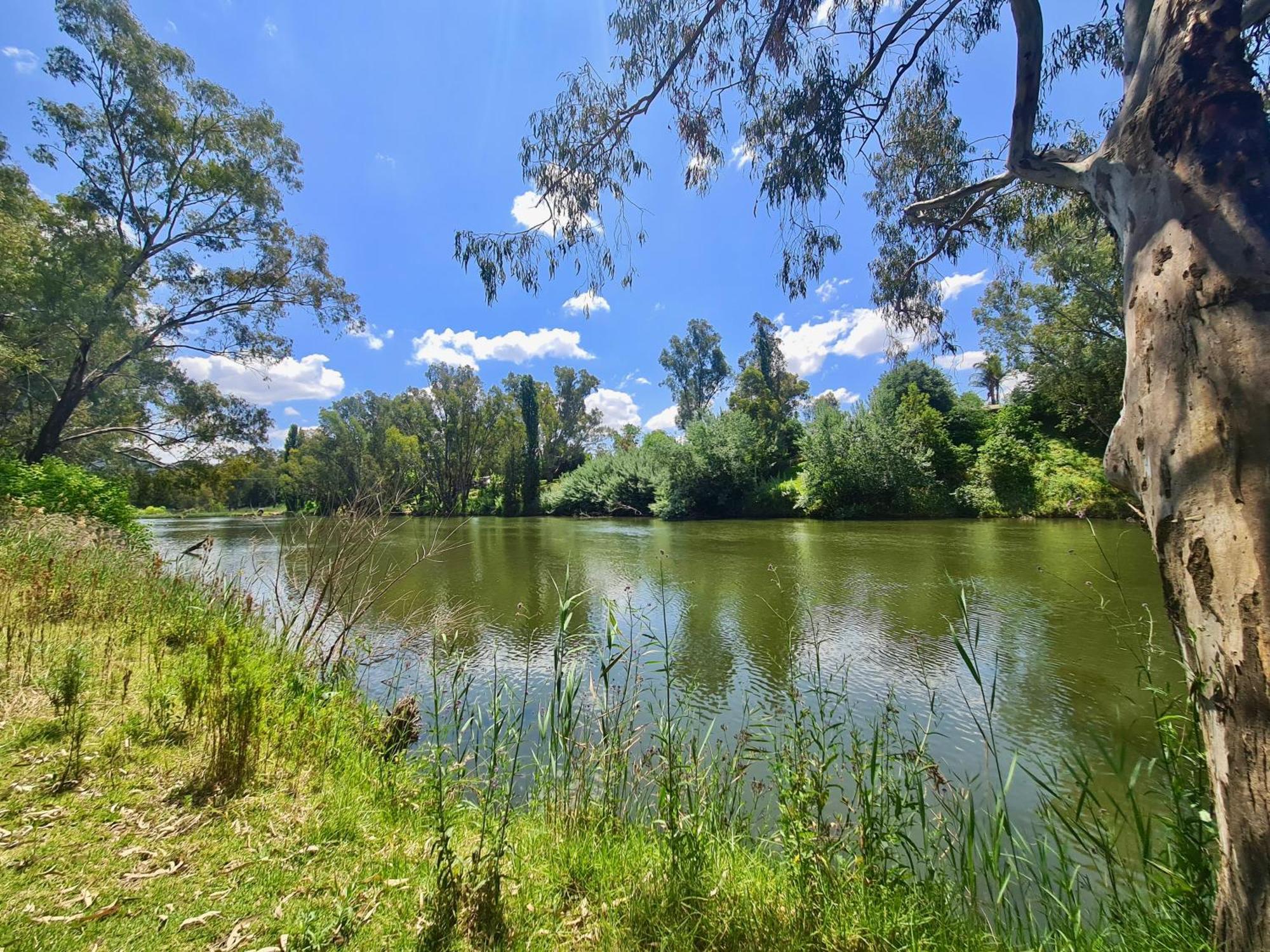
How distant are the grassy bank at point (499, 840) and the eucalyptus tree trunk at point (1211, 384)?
0.30m

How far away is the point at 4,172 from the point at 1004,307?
108 ft

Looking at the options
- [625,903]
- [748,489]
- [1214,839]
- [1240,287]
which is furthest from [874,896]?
[748,489]

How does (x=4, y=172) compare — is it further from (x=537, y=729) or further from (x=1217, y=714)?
(x=1217, y=714)

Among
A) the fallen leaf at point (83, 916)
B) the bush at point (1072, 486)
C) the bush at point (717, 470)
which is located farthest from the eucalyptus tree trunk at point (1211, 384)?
the bush at point (717, 470)

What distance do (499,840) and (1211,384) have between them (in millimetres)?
3177

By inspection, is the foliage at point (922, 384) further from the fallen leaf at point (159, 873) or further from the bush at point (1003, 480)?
the fallen leaf at point (159, 873)

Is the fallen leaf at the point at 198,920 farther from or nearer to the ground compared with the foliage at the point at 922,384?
nearer to the ground

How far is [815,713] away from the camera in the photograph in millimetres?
4582

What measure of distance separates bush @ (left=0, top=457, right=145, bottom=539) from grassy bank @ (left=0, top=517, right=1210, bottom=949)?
8595 millimetres

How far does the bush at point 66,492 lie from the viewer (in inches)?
370

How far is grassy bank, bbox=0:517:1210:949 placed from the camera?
1.77m

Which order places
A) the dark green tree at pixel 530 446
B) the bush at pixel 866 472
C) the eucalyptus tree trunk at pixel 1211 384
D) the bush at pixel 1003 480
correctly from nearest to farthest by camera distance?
the eucalyptus tree trunk at pixel 1211 384
the bush at pixel 1003 480
the bush at pixel 866 472
the dark green tree at pixel 530 446

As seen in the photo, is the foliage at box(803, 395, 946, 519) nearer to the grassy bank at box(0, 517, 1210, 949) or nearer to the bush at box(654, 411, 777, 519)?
the bush at box(654, 411, 777, 519)

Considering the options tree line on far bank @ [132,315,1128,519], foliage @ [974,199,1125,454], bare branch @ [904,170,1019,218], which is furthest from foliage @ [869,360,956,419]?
bare branch @ [904,170,1019,218]
